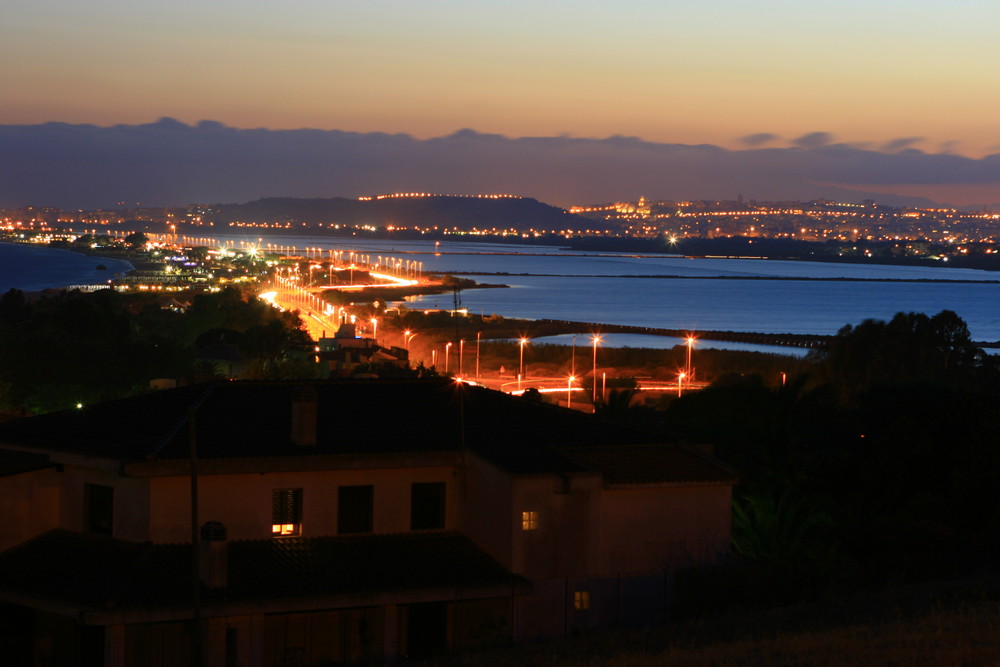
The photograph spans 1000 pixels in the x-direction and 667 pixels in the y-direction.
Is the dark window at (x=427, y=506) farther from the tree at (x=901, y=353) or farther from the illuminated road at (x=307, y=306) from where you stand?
the illuminated road at (x=307, y=306)

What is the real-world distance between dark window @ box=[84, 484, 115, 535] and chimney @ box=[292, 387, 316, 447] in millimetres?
2009

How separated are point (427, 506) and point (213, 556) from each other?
109 inches

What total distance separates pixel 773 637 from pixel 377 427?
5.52 m

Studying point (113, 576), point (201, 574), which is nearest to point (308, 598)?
point (201, 574)

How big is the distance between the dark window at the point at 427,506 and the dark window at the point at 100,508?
321cm

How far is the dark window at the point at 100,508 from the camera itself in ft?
42.1

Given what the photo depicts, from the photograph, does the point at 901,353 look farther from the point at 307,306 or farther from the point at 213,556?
the point at 307,306

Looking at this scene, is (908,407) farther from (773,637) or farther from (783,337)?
(783,337)

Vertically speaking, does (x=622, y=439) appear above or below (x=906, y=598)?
above

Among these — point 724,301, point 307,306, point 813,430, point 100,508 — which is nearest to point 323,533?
point 100,508

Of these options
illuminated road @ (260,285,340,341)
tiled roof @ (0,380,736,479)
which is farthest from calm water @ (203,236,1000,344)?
tiled roof @ (0,380,736,479)

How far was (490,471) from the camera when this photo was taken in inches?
513

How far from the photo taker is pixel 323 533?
13086mm

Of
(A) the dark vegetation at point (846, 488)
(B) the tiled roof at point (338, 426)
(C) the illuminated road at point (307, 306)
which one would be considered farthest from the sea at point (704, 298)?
(B) the tiled roof at point (338, 426)
